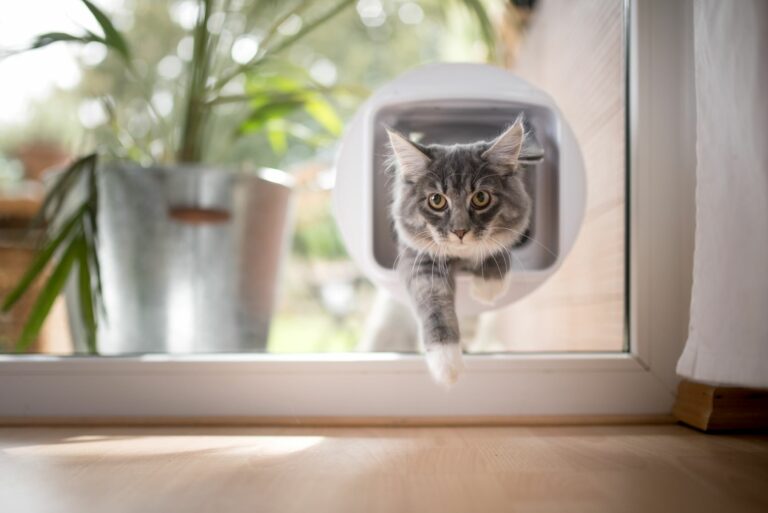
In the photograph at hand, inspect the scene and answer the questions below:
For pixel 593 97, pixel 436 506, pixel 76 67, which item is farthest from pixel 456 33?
pixel 436 506

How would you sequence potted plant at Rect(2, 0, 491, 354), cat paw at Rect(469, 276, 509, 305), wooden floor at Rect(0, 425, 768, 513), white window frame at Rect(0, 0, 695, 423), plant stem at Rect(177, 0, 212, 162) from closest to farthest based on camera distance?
1. wooden floor at Rect(0, 425, 768, 513)
2. cat paw at Rect(469, 276, 509, 305)
3. white window frame at Rect(0, 0, 695, 423)
4. potted plant at Rect(2, 0, 491, 354)
5. plant stem at Rect(177, 0, 212, 162)

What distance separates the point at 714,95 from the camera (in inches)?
39.1

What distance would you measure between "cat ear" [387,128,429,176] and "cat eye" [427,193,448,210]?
0.17ft

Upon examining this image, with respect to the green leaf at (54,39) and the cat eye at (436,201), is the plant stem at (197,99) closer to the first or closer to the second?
the green leaf at (54,39)

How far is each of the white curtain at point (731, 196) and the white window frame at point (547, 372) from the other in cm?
23

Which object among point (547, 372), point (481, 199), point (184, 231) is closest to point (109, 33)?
point (184, 231)

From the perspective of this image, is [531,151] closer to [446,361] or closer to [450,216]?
[450,216]

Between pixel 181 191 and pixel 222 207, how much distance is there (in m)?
0.11

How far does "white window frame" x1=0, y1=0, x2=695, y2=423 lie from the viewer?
126 centimetres

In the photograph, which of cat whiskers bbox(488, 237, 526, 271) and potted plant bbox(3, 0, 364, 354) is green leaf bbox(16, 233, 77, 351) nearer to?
potted plant bbox(3, 0, 364, 354)

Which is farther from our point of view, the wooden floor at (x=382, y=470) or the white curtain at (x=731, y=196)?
the white curtain at (x=731, y=196)

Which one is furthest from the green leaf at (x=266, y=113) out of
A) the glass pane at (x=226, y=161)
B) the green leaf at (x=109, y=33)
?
the green leaf at (x=109, y=33)

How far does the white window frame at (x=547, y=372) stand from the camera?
4.13 feet

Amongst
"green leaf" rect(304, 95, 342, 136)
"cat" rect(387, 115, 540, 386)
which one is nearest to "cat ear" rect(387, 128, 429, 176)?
"cat" rect(387, 115, 540, 386)
